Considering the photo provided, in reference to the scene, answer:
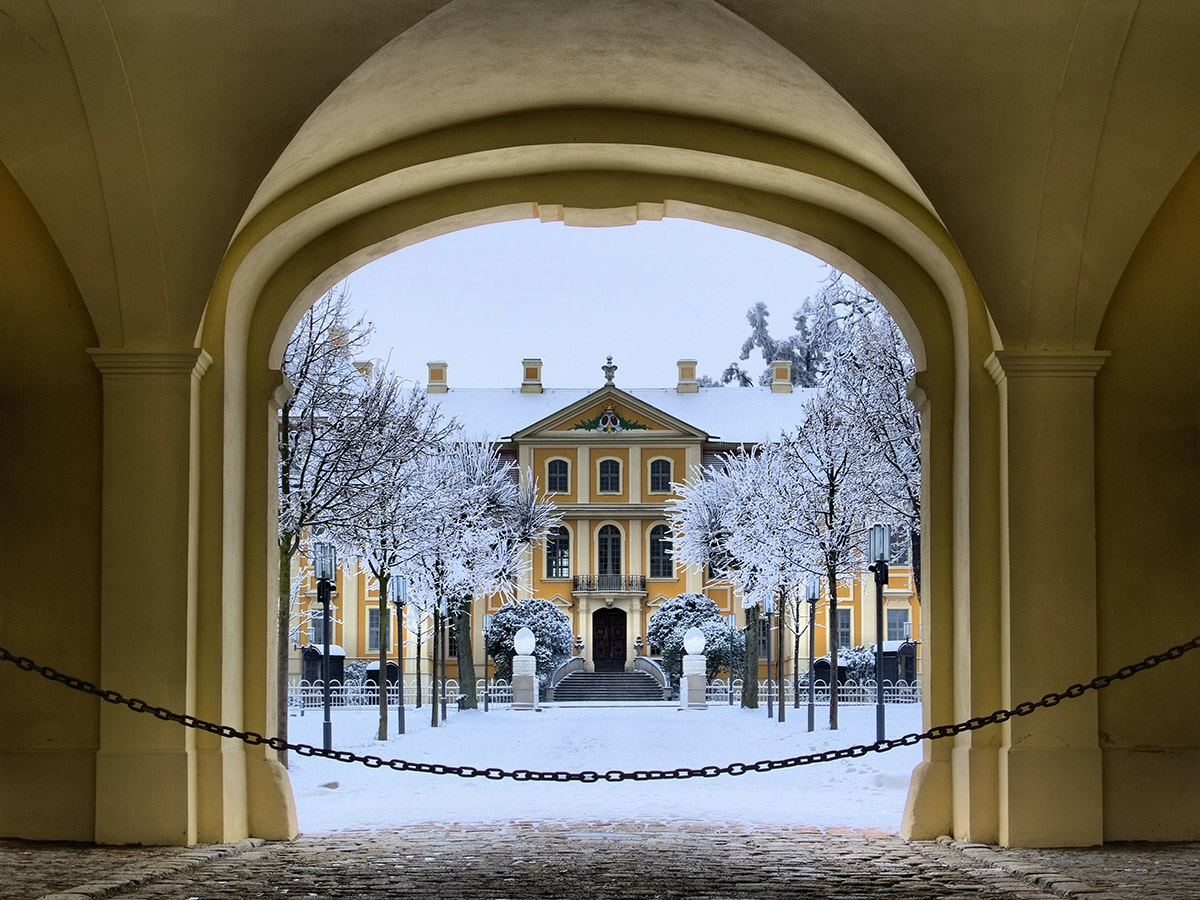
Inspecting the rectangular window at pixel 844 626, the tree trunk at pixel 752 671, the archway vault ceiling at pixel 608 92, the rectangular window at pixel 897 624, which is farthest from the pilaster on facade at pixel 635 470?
the archway vault ceiling at pixel 608 92

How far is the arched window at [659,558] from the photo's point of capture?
4906 centimetres

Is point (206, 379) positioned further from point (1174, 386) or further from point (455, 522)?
point (455, 522)

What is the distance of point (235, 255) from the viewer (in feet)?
26.0

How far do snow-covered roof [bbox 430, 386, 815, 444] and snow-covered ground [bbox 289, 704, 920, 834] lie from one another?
2122cm

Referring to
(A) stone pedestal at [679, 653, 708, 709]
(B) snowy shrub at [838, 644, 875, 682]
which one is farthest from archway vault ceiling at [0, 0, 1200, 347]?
(B) snowy shrub at [838, 644, 875, 682]

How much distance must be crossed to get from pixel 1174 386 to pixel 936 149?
195cm

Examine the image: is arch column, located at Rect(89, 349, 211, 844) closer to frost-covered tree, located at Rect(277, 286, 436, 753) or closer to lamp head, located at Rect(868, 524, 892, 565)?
frost-covered tree, located at Rect(277, 286, 436, 753)

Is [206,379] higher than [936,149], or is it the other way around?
[936,149]

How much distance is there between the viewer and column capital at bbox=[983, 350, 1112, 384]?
7516 millimetres

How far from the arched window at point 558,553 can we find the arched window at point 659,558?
121 inches

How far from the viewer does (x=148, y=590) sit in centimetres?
744

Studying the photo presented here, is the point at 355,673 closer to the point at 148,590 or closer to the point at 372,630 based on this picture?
the point at 372,630

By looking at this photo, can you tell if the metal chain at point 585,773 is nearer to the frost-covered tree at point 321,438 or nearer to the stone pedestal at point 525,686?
the frost-covered tree at point 321,438

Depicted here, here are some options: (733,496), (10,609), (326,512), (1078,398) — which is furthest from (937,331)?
(733,496)
